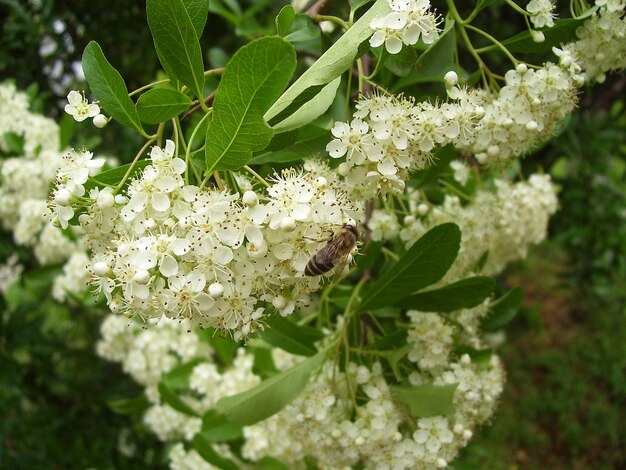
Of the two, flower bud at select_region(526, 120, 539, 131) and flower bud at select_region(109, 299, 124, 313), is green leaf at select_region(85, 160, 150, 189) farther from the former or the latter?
flower bud at select_region(526, 120, 539, 131)

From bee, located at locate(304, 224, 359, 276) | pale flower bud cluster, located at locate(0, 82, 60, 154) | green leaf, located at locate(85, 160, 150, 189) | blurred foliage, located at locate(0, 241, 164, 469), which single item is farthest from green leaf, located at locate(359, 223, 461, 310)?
pale flower bud cluster, located at locate(0, 82, 60, 154)

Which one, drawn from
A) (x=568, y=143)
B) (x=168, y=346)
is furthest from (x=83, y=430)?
(x=568, y=143)

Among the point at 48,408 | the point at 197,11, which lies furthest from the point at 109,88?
the point at 48,408

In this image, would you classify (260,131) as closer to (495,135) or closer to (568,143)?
(495,135)

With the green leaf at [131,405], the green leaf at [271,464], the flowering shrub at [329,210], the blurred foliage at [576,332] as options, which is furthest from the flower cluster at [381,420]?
the blurred foliage at [576,332]

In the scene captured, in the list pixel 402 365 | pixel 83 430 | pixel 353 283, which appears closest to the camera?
pixel 402 365

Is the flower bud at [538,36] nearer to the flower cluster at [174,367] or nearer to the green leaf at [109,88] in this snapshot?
the green leaf at [109,88]

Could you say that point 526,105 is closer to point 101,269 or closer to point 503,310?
point 503,310
